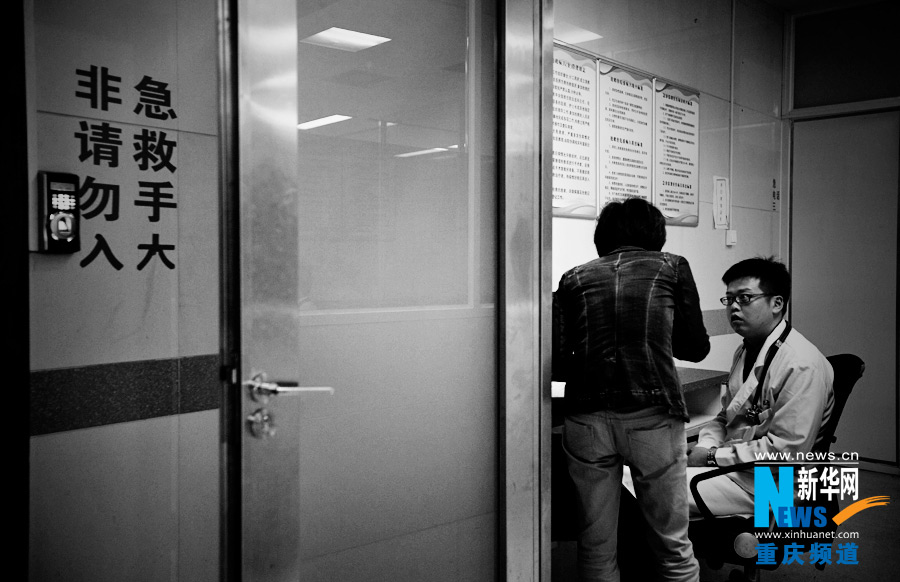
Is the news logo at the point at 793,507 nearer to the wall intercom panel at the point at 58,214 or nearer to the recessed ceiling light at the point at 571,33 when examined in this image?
the recessed ceiling light at the point at 571,33

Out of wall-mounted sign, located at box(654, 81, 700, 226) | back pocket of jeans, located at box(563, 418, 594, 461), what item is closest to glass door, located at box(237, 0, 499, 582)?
back pocket of jeans, located at box(563, 418, 594, 461)

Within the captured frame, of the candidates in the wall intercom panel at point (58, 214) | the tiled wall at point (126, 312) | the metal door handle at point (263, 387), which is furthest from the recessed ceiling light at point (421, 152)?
the wall intercom panel at point (58, 214)

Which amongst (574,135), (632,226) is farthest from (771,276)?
(574,135)

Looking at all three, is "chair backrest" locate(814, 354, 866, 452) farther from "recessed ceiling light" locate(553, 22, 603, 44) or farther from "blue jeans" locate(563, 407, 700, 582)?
"recessed ceiling light" locate(553, 22, 603, 44)

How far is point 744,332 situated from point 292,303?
1.70 m

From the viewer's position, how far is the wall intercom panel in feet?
5.02

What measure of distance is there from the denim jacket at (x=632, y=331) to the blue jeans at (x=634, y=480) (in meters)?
0.07

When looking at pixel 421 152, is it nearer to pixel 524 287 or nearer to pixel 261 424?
pixel 524 287

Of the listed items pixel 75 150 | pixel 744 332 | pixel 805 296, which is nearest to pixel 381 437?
pixel 75 150

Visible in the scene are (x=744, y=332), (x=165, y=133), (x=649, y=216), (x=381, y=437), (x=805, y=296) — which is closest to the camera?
(x=165, y=133)

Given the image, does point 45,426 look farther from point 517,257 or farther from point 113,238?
point 517,257

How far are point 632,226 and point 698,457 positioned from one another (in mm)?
884

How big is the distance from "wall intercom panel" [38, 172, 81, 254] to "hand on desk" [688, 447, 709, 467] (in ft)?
6.79

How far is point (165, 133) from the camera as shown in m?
1.71
